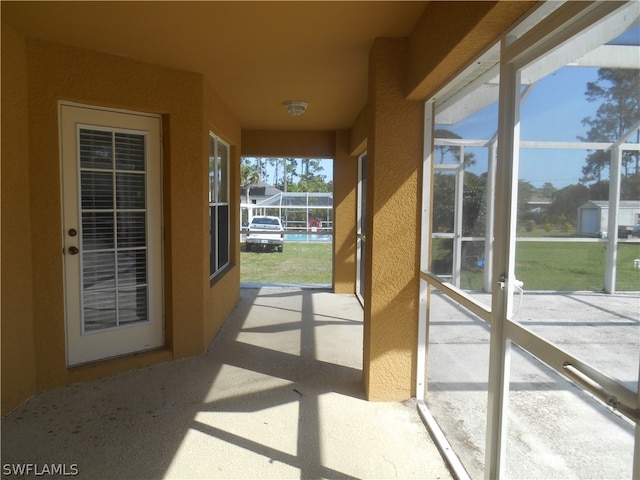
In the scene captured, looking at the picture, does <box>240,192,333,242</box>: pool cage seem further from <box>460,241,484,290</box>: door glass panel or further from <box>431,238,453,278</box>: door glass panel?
<box>460,241,484,290</box>: door glass panel

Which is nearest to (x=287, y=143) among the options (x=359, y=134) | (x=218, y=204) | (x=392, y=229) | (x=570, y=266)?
(x=359, y=134)

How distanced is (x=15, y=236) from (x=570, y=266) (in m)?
3.18

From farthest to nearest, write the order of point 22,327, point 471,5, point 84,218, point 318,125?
1. point 318,125
2. point 84,218
3. point 22,327
4. point 471,5

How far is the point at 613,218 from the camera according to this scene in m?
1.27

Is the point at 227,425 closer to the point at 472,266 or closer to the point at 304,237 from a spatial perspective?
the point at 472,266

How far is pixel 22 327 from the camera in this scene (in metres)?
2.96

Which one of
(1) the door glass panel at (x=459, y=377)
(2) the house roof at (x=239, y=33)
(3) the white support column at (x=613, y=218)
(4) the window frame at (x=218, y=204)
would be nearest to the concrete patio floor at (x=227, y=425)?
(1) the door glass panel at (x=459, y=377)

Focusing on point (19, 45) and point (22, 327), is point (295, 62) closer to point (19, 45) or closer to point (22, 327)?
point (19, 45)

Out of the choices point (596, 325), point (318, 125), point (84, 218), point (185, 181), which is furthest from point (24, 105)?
point (318, 125)

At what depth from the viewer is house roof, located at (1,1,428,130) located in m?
2.45

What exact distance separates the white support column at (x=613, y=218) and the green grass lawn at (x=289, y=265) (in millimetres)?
7461

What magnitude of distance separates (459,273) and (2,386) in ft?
9.51

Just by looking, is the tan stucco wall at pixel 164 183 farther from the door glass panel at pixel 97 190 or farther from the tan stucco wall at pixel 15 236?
the door glass panel at pixel 97 190

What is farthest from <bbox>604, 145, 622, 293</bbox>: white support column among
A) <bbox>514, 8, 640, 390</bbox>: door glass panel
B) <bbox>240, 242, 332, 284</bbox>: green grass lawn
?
<bbox>240, 242, 332, 284</bbox>: green grass lawn
